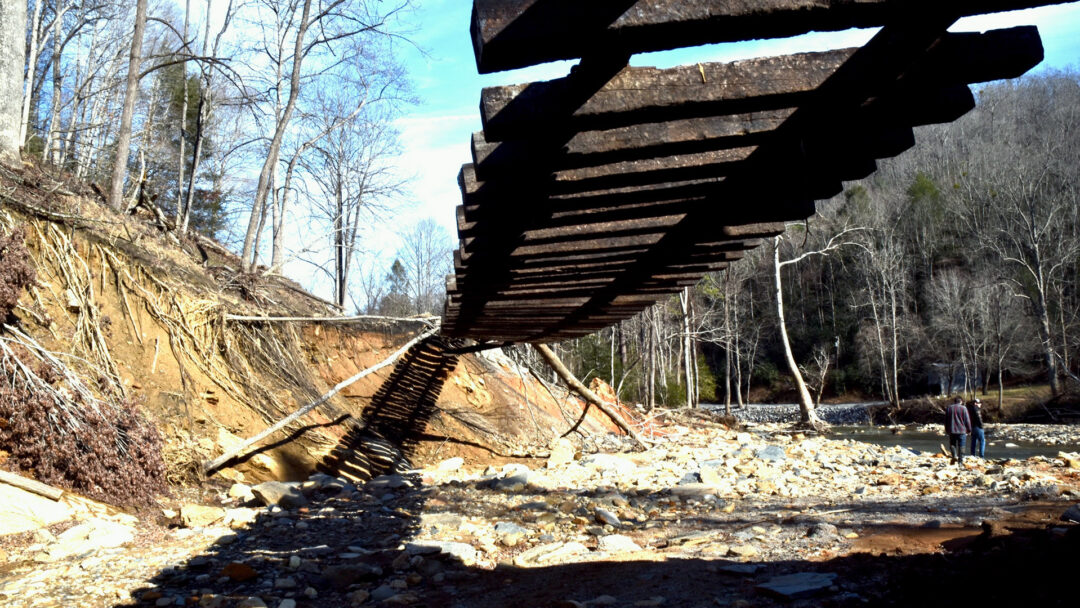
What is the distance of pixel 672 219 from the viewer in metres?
3.13

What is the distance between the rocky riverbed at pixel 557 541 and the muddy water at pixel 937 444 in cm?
736

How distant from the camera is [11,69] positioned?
30.4ft

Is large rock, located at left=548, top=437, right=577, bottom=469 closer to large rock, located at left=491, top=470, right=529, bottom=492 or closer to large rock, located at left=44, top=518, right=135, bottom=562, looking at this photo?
large rock, located at left=491, top=470, right=529, bottom=492

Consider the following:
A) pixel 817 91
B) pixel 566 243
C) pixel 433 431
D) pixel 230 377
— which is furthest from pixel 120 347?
pixel 817 91

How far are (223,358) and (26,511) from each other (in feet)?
11.6

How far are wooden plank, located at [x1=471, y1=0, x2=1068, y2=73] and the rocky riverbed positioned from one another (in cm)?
229

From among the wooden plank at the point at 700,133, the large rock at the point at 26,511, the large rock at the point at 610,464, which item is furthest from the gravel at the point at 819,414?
the wooden plank at the point at 700,133

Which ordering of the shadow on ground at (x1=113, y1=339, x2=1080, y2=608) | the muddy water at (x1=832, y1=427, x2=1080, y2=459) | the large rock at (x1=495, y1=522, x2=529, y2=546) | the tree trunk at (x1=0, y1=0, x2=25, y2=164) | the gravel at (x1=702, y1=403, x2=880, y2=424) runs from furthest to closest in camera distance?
the gravel at (x1=702, y1=403, x2=880, y2=424) → the muddy water at (x1=832, y1=427, x2=1080, y2=459) → the tree trunk at (x1=0, y1=0, x2=25, y2=164) → the large rock at (x1=495, y1=522, x2=529, y2=546) → the shadow on ground at (x1=113, y1=339, x2=1080, y2=608)

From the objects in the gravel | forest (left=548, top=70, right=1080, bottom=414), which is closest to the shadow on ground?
forest (left=548, top=70, right=1080, bottom=414)

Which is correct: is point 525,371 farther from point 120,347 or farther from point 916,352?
point 916,352

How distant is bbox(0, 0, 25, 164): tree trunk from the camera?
911cm

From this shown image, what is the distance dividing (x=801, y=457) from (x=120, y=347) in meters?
8.94

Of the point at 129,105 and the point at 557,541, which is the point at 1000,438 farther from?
the point at 129,105

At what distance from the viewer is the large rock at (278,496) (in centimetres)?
677
